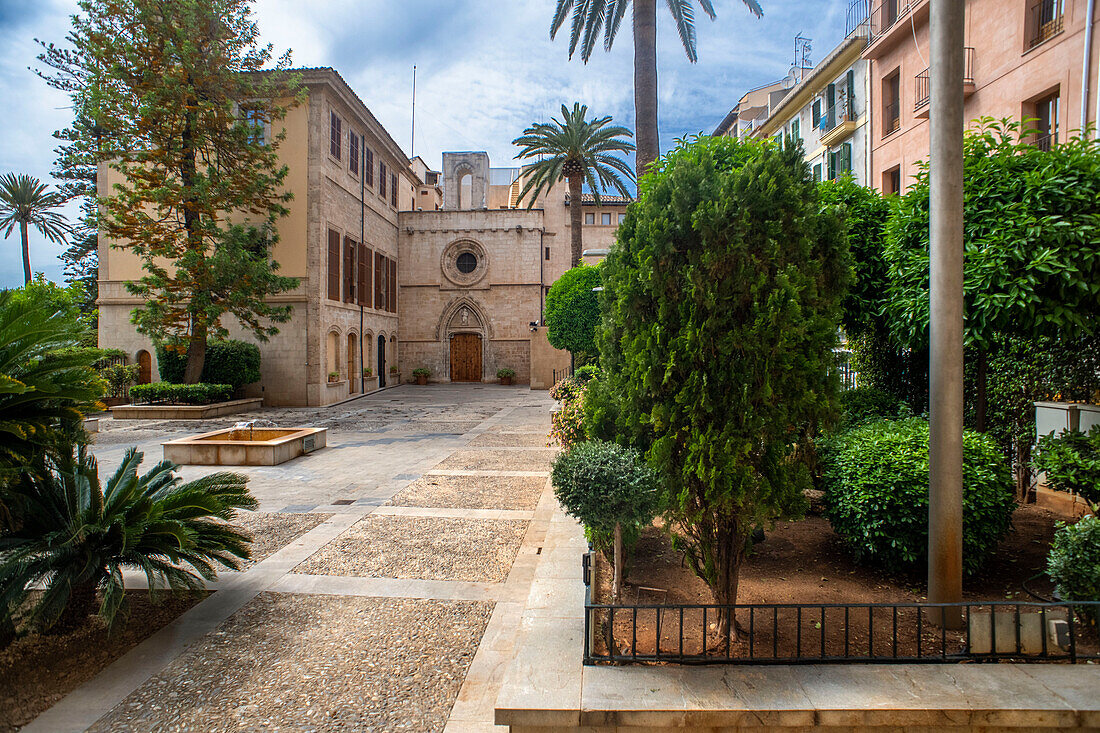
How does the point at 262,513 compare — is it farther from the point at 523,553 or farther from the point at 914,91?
the point at 914,91

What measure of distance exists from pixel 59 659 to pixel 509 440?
9.77 m

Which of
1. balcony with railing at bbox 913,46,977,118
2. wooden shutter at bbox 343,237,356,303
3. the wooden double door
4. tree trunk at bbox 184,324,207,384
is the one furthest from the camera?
the wooden double door

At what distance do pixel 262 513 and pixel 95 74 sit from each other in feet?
57.0

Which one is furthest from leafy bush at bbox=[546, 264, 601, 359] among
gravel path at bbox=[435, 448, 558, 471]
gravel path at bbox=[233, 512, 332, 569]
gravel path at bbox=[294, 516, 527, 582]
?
gravel path at bbox=[233, 512, 332, 569]

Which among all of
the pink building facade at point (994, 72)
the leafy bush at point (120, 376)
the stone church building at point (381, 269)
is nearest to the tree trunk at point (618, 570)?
the pink building facade at point (994, 72)

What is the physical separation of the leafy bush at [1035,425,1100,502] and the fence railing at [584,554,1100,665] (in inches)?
44.2

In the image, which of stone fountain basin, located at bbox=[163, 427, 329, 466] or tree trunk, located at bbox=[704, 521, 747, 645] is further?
stone fountain basin, located at bbox=[163, 427, 329, 466]

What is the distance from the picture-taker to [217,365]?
66.6ft

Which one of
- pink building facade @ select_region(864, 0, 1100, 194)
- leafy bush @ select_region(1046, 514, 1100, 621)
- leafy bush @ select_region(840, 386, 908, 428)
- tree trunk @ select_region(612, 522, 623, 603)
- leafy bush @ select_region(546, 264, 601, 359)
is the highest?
pink building facade @ select_region(864, 0, 1100, 194)

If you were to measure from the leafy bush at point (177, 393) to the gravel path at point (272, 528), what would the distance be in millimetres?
13326

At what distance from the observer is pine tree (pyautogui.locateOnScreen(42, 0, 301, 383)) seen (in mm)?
16734

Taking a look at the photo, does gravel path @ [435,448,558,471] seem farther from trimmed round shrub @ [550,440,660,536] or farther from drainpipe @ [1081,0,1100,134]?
drainpipe @ [1081,0,1100,134]

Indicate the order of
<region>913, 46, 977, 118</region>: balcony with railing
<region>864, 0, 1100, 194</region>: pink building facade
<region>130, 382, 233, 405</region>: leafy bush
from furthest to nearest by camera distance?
<region>130, 382, 233, 405</region>: leafy bush < <region>913, 46, 977, 118</region>: balcony with railing < <region>864, 0, 1100, 194</region>: pink building facade

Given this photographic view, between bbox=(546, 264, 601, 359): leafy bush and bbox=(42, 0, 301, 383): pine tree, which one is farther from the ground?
Result: bbox=(42, 0, 301, 383): pine tree
